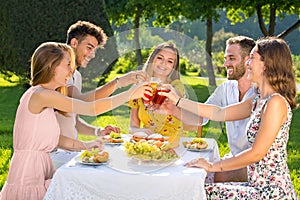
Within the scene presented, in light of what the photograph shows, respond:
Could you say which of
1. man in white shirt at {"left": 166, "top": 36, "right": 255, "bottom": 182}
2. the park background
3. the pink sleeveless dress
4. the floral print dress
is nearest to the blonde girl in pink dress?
the pink sleeveless dress

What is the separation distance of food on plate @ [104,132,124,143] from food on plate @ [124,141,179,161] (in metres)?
0.56

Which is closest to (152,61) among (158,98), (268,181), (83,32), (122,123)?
(158,98)

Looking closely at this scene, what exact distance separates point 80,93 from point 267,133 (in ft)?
3.69

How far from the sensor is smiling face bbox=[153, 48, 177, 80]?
2947 mm

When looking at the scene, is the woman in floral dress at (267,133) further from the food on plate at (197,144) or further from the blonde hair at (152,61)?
the food on plate at (197,144)

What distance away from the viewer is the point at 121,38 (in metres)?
2.80

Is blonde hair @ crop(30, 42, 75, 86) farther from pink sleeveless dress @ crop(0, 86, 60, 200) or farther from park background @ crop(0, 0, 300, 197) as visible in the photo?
park background @ crop(0, 0, 300, 197)

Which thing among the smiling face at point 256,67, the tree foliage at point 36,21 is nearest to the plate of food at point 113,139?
the smiling face at point 256,67

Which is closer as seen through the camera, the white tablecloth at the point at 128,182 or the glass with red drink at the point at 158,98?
the white tablecloth at the point at 128,182

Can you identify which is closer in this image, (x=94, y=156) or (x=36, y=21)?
(x=94, y=156)

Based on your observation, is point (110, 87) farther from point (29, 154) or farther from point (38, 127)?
point (29, 154)

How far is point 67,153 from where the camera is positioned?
3.52m

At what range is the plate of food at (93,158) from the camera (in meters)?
2.90

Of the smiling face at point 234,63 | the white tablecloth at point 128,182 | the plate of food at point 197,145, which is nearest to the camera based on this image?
the white tablecloth at point 128,182
